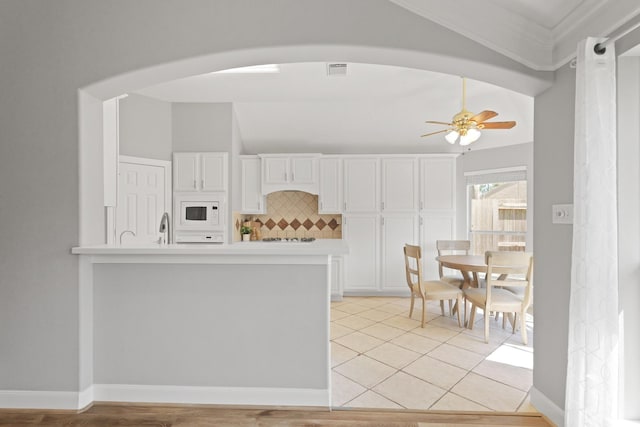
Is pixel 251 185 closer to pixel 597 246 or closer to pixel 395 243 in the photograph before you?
pixel 395 243

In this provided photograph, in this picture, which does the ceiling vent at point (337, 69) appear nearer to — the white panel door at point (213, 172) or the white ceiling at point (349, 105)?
the white ceiling at point (349, 105)

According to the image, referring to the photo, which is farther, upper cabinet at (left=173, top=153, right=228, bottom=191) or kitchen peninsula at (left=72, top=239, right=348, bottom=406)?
upper cabinet at (left=173, top=153, right=228, bottom=191)

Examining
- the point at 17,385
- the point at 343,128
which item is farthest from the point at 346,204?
the point at 17,385

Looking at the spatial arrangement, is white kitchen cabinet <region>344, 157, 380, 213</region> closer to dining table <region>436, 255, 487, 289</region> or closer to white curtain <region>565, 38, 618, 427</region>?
dining table <region>436, 255, 487, 289</region>

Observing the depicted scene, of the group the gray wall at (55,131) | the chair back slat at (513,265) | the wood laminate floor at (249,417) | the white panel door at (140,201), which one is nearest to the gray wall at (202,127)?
the white panel door at (140,201)

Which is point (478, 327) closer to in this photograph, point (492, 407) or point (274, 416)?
point (492, 407)

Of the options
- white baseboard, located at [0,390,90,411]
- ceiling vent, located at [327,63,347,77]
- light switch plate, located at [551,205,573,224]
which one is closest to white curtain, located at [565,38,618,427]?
light switch plate, located at [551,205,573,224]

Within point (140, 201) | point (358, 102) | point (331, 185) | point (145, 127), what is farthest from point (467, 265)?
point (145, 127)

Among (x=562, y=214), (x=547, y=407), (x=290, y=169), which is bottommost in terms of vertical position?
(x=547, y=407)

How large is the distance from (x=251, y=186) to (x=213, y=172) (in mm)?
641

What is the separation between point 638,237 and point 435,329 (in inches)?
90.2

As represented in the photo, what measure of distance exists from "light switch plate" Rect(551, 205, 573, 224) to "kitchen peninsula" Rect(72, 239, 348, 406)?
131cm

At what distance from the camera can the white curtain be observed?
152 cm

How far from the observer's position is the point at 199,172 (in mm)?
4680
